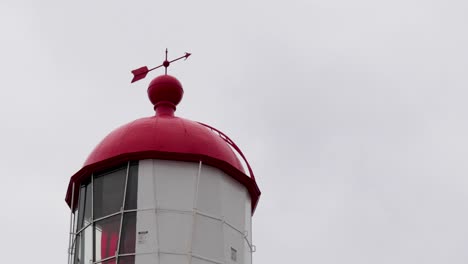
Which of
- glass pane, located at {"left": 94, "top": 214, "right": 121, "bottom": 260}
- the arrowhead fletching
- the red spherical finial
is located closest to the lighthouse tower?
glass pane, located at {"left": 94, "top": 214, "right": 121, "bottom": 260}

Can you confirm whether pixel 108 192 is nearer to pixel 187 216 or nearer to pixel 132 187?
pixel 132 187

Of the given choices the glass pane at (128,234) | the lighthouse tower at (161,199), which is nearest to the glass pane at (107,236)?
the lighthouse tower at (161,199)

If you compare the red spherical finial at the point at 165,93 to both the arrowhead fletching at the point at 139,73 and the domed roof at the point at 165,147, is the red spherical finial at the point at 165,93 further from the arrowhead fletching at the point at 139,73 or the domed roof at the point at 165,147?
the arrowhead fletching at the point at 139,73

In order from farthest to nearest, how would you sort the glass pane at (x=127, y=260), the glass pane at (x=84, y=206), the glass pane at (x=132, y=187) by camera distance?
the glass pane at (x=84, y=206) → the glass pane at (x=132, y=187) → the glass pane at (x=127, y=260)

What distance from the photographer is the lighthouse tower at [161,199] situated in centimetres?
1402

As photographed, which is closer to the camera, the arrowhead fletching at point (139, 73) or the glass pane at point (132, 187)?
the glass pane at point (132, 187)

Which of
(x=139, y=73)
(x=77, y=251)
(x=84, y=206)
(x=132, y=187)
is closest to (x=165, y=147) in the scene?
(x=132, y=187)

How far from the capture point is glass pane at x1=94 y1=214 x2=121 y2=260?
14133mm

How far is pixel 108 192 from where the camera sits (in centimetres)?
1473

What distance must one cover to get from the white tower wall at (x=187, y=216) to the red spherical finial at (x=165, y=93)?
6.58 ft

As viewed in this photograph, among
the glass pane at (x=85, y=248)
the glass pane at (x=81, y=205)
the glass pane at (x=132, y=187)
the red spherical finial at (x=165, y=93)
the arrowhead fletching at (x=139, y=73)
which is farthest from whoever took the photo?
the arrowhead fletching at (x=139, y=73)

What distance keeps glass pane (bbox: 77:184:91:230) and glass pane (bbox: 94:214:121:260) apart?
41 cm

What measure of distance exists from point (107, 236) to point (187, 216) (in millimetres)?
1443

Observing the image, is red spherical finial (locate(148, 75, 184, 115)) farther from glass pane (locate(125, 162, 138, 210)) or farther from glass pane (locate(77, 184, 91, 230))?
glass pane (locate(77, 184, 91, 230))
